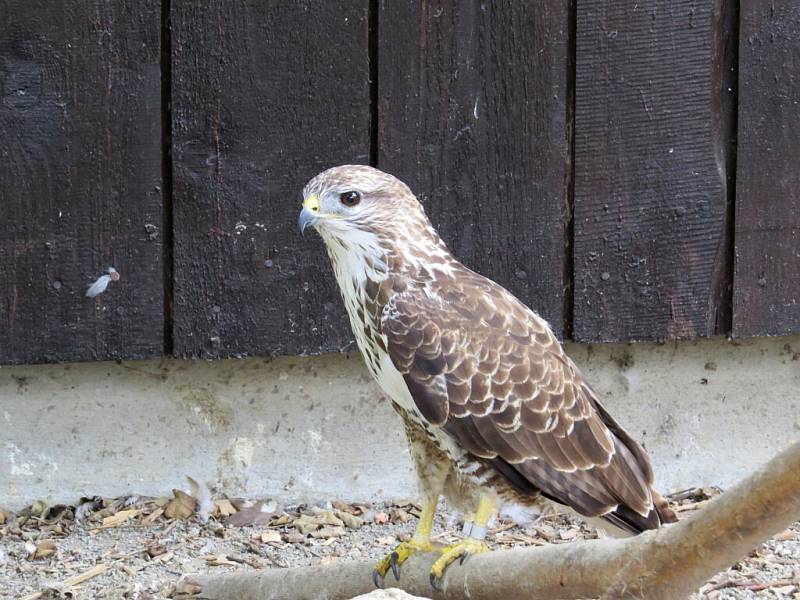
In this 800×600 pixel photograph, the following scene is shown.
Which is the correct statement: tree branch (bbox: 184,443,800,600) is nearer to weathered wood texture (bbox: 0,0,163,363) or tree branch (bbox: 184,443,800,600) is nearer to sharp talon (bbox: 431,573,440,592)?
sharp talon (bbox: 431,573,440,592)

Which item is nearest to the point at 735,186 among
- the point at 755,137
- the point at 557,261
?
the point at 755,137

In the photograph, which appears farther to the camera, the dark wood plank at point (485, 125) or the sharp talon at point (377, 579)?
the dark wood plank at point (485, 125)

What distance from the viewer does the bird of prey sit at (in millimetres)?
3465

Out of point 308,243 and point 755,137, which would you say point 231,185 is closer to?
point 308,243

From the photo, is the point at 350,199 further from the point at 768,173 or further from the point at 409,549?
the point at 768,173

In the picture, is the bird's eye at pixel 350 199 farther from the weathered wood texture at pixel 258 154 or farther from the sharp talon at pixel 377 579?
the sharp talon at pixel 377 579

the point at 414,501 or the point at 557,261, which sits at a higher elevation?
the point at 557,261

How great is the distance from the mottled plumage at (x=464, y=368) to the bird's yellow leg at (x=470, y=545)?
56 millimetres

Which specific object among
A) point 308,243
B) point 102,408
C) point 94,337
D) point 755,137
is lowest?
point 102,408

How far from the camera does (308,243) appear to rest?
170 inches

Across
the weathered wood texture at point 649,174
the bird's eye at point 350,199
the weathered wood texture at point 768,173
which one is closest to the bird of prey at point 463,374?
the bird's eye at point 350,199

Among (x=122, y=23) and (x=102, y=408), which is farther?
(x=102, y=408)

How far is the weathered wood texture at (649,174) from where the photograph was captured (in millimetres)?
4301

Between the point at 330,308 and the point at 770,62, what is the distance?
1663mm
